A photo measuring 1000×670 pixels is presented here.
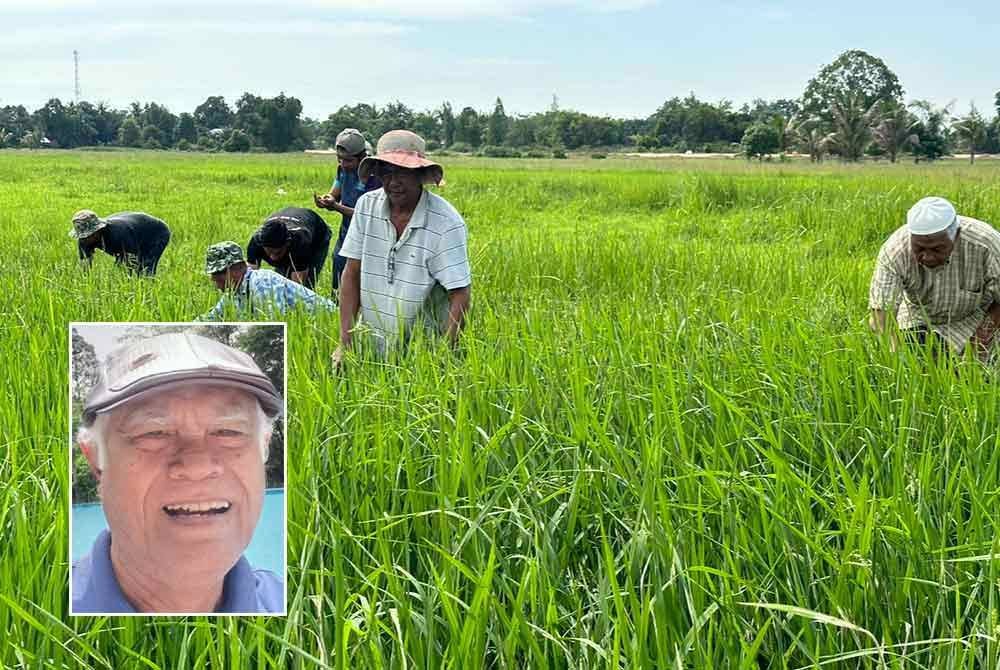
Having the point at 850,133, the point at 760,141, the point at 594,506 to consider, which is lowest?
the point at 594,506

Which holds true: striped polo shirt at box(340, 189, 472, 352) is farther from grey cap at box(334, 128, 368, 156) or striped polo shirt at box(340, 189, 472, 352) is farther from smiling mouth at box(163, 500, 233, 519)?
smiling mouth at box(163, 500, 233, 519)

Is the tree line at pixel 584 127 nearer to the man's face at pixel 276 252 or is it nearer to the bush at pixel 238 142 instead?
the bush at pixel 238 142

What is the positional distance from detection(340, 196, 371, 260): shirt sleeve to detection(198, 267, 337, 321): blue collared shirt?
1.47 feet

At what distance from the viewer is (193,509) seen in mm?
981

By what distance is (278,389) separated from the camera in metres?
1.00

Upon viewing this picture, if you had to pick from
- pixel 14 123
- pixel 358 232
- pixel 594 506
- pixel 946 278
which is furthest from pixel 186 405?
pixel 14 123

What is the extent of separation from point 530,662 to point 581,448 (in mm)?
746

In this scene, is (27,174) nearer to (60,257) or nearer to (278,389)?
(60,257)

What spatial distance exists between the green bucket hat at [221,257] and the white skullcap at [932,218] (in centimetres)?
241

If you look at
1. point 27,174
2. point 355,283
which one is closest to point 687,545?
point 355,283

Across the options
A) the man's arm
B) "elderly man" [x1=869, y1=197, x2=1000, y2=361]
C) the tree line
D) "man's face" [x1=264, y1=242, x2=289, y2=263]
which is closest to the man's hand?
"elderly man" [x1=869, y1=197, x2=1000, y2=361]

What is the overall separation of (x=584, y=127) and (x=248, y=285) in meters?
60.3

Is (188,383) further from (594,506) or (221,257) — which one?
(221,257)

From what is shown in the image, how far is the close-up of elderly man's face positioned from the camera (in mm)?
967
